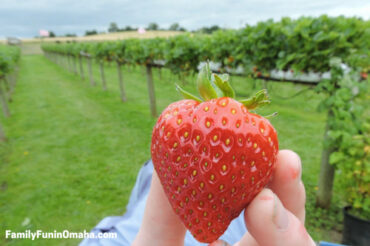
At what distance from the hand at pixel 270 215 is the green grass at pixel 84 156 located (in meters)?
2.53

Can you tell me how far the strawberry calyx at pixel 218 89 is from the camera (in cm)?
84

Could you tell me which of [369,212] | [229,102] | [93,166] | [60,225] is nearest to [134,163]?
[93,166]

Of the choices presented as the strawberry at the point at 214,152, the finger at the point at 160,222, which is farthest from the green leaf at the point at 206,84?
the finger at the point at 160,222

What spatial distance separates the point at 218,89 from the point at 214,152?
9.3 inches

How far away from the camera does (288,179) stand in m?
0.90

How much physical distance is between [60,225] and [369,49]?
4422 millimetres

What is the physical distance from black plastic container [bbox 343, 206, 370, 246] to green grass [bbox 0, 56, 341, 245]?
28 centimetres

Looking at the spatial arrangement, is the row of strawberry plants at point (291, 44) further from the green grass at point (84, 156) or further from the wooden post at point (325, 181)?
the wooden post at point (325, 181)

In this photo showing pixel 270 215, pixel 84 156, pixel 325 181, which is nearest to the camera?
pixel 270 215

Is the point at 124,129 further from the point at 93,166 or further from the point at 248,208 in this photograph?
the point at 248,208

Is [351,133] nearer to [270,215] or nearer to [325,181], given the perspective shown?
[325,181]

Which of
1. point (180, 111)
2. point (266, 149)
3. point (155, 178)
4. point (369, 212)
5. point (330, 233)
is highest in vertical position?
point (180, 111)

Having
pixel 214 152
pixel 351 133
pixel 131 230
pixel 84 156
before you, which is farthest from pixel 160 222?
pixel 84 156

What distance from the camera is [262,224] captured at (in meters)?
0.77
